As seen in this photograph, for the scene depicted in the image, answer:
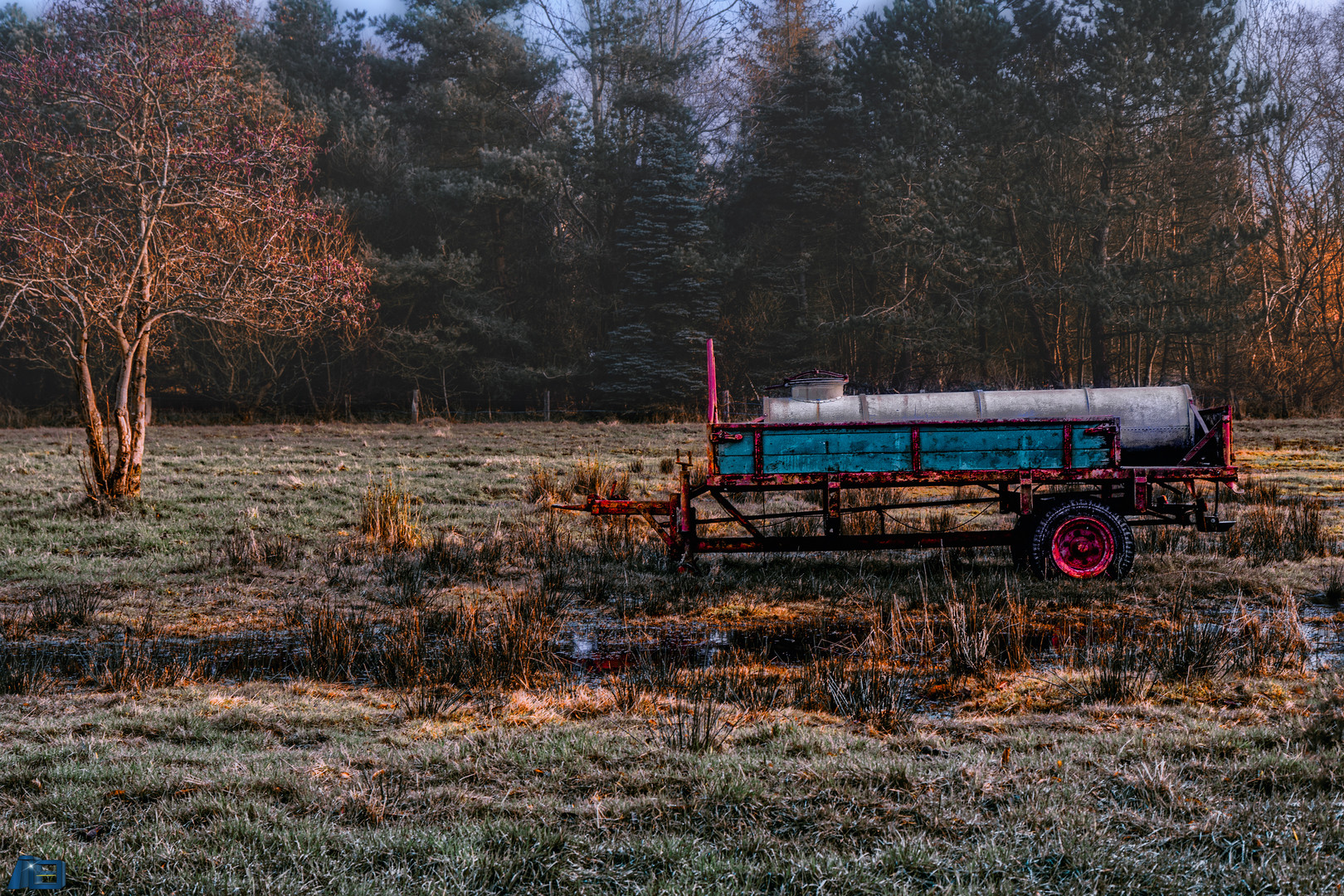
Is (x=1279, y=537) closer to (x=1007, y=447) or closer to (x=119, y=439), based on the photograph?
(x=1007, y=447)

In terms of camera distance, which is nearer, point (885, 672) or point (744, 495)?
point (885, 672)

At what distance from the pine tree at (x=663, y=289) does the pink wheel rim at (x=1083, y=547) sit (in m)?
30.9

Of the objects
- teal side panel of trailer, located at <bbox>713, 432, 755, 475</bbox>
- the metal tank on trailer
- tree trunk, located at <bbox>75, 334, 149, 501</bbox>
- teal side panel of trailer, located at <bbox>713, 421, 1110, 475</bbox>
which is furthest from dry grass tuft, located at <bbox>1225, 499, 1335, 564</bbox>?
tree trunk, located at <bbox>75, 334, 149, 501</bbox>

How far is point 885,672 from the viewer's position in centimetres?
647

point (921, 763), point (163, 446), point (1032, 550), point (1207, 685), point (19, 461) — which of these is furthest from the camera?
point (163, 446)

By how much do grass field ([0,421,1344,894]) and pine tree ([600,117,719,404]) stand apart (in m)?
28.4

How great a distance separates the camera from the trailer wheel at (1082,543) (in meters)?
9.11

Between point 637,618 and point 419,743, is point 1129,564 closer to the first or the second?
point 637,618

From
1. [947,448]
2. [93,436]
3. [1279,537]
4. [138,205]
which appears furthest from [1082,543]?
[138,205]

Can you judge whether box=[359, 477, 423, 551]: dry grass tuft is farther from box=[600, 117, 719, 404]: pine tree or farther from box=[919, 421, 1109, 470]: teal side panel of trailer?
box=[600, 117, 719, 404]: pine tree

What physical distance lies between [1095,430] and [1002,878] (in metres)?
6.18

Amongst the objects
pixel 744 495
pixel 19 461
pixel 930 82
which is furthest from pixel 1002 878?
pixel 930 82

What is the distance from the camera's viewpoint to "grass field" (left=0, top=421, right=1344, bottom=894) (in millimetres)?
3680

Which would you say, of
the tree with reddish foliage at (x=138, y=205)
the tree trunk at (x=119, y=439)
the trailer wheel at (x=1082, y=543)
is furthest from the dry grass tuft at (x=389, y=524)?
the trailer wheel at (x=1082, y=543)
